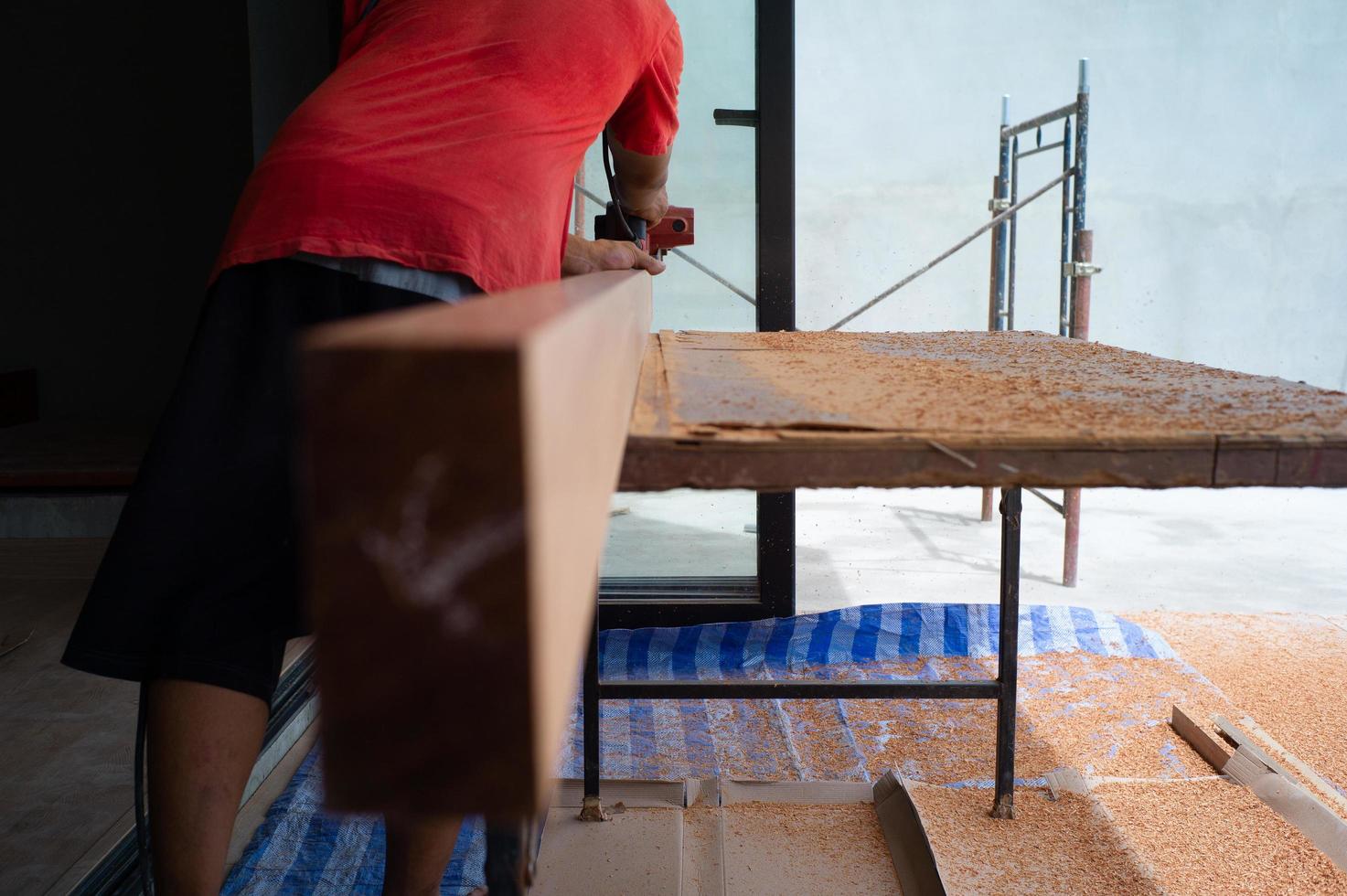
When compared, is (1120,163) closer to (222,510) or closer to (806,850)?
(806,850)

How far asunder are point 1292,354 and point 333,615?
324 inches

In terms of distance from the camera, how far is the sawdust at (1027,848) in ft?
5.20

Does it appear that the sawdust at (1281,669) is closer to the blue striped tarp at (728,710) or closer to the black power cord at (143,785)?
the blue striped tarp at (728,710)

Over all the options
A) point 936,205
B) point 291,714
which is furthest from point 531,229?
point 936,205

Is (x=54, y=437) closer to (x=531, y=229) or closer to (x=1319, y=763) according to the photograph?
(x=531, y=229)

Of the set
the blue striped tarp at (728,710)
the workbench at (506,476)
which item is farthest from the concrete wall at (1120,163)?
the workbench at (506,476)

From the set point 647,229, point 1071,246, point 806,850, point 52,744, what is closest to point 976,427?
point 647,229

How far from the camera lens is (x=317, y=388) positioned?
302 mm

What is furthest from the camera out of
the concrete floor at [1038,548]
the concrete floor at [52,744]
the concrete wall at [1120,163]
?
the concrete wall at [1120,163]

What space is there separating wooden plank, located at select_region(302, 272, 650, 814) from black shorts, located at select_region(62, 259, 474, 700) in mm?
654

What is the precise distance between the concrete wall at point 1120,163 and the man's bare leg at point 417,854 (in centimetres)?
632

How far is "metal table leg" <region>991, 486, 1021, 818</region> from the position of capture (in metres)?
1.81

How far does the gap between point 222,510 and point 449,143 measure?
→ 1.37 feet

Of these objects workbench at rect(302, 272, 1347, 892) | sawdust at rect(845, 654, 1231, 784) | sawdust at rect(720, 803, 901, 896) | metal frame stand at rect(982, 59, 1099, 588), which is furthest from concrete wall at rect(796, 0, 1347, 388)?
workbench at rect(302, 272, 1347, 892)
